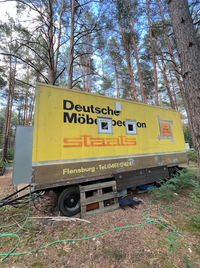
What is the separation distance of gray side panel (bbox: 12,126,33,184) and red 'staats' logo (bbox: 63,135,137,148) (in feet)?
3.22

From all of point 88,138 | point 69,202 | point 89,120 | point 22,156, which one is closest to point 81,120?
point 89,120

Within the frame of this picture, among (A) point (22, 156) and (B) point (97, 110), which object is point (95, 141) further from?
(A) point (22, 156)

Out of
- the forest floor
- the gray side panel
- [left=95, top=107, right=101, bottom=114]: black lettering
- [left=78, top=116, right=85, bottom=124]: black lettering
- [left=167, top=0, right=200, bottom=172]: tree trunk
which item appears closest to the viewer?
the forest floor

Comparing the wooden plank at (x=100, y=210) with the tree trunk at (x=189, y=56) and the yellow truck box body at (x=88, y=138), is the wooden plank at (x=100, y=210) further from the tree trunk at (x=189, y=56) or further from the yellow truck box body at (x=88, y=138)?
the tree trunk at (x=189, y=56)

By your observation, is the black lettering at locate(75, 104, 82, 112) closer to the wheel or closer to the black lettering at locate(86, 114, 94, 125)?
the black lettering at locate(86, 114, 94, 125)

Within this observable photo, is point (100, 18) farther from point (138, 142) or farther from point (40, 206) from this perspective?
point (40, 206)

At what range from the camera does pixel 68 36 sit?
5.61 meters

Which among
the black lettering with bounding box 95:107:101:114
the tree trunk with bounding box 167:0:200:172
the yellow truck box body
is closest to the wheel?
the yellow truck box body

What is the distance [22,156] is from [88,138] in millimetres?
1672

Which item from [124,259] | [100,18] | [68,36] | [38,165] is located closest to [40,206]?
[38,165]

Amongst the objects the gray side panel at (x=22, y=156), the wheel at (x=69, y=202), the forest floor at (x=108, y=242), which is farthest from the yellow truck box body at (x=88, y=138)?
the forest floor at (x=108, y=242)

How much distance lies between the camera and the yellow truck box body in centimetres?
258

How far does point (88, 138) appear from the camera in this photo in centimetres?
304

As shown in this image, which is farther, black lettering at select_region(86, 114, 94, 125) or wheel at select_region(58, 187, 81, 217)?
black lettering at select_region(86, 114, 94, 125)
